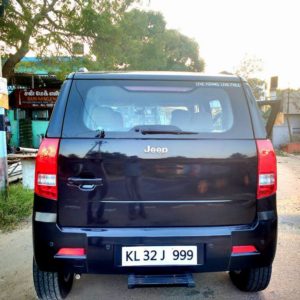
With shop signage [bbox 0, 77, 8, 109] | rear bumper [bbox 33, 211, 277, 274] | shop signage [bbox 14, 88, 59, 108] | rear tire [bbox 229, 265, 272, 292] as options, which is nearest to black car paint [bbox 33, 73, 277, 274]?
rear bumper [bbox 33, 211, 277, 274]

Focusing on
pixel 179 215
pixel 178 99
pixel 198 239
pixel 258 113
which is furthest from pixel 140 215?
pixel 258 113

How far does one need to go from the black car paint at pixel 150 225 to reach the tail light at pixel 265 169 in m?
0.04

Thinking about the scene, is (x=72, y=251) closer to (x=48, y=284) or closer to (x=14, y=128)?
(x=48, y=284)

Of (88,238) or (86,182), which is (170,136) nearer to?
(86,182)

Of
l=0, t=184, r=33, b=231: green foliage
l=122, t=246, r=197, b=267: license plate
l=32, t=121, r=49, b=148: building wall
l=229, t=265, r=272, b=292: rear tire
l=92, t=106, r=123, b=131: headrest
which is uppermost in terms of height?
l=92, t=106, r=123, b=131: headrest

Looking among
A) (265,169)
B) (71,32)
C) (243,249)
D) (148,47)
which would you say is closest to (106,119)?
(265,169)

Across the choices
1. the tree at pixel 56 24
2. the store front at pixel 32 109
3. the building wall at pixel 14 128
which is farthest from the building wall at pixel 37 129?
the tree at pixel 56 24

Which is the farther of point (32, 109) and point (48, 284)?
point (32, 109)

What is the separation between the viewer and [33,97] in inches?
585

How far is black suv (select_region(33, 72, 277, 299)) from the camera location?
2.28 m

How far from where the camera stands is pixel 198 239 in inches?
90.8

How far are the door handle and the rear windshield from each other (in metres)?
0.29

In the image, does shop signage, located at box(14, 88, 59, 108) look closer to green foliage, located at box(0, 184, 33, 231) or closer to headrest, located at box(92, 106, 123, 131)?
green foliage, located at box(0, 184, 33, 231)

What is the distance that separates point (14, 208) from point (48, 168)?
3296mm
